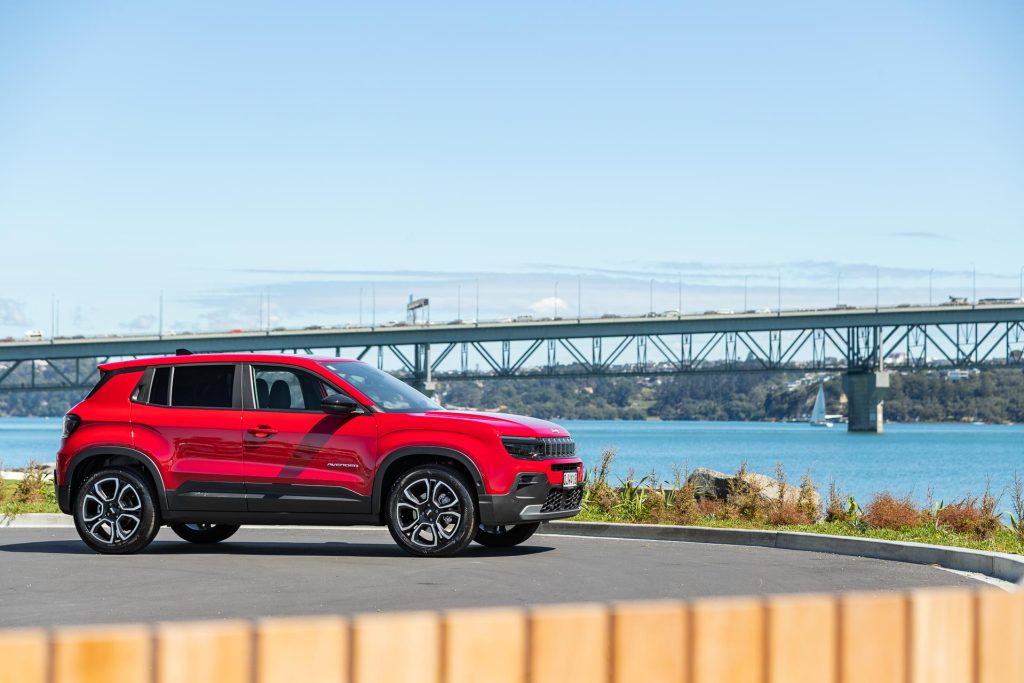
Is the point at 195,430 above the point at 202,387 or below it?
below

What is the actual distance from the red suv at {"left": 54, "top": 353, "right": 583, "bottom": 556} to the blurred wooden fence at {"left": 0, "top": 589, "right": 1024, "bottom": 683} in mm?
9010

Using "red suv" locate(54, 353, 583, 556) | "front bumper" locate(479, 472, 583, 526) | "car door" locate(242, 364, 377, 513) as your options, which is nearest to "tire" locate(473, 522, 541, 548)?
"red suv" locate(54, 353, 583, 556)

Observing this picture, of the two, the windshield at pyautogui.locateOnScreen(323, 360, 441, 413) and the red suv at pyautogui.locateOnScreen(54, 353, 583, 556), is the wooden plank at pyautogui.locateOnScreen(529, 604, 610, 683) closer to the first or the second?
the red suv at pyautogui.locateOnScreen(54, 353, 583, 556)

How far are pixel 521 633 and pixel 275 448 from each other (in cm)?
992

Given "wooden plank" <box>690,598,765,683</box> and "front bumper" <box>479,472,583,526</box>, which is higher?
"wooden plank" <box>690,598,765,683</box>

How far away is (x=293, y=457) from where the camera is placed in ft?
42.2

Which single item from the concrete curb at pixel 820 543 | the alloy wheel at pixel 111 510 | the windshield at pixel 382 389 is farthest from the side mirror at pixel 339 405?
the concrete curb at pixel 820 543

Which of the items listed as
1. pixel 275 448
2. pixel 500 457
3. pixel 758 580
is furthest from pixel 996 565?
pixel 275 448

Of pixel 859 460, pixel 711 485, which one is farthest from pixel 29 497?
pixel 859 460

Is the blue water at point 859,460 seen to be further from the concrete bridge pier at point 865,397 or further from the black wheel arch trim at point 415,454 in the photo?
the black wheel arch trim at point 415,454

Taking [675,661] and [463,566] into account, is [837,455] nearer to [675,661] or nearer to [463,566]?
[463,566]

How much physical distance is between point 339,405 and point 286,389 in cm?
76

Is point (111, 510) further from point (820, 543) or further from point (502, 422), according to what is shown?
point (820, 543)

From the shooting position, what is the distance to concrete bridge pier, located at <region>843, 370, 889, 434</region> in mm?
124762
